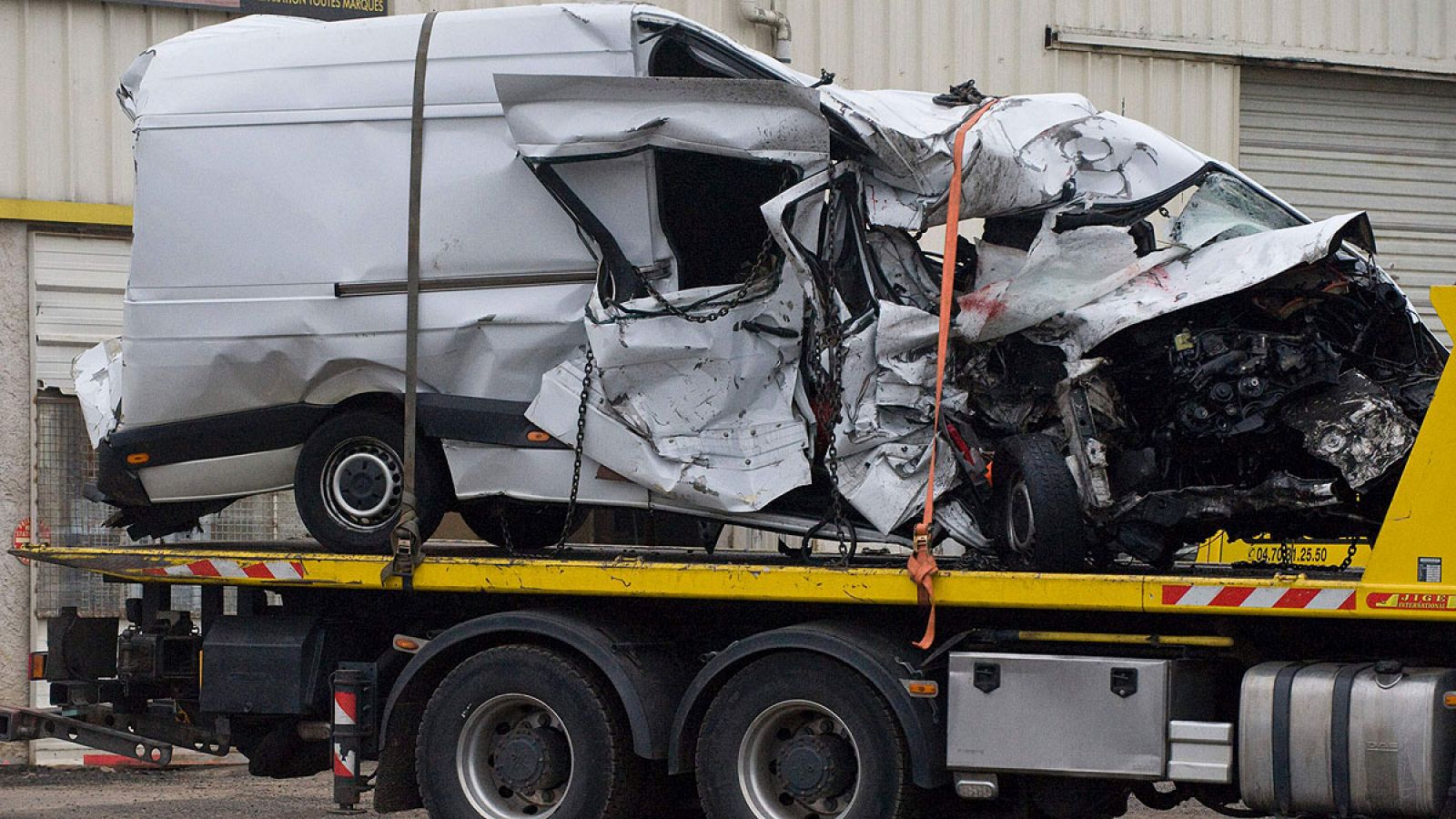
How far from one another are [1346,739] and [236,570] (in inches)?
174

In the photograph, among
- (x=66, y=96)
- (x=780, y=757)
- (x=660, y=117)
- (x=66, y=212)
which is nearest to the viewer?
(x=780, y=757)

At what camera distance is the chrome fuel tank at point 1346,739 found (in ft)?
18.4

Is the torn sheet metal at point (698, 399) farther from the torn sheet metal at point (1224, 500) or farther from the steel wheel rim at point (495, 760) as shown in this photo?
the torn sheet metal at point (1224, 500)

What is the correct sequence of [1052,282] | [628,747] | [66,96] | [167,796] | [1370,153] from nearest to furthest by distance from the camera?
1. [1052,282]
2. [628,747]
3. [167,796]
4. [66,96]
5. [1370,153]

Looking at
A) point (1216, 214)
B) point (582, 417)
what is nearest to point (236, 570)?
point (582, 417)

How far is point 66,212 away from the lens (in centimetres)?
1149

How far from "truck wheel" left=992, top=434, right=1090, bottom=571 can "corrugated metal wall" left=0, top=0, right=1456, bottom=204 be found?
270 inches

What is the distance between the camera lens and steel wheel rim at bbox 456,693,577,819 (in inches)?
276

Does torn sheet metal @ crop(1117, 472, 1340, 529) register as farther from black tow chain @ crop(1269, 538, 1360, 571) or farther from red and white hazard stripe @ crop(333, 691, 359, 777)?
red and white hazard stripe @ crop(333, 691, 359, 777)

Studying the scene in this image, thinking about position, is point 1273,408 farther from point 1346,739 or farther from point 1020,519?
point 1346,739

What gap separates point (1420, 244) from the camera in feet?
46.9

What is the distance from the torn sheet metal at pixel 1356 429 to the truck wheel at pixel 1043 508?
0.81 metres

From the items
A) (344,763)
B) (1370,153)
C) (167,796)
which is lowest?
(167,796)

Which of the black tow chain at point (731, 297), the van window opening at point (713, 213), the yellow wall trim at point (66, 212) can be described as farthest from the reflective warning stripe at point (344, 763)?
the yellow wall trim at point (66, 212)
